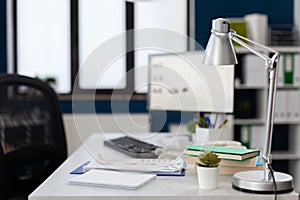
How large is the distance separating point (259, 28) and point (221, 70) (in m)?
2.36

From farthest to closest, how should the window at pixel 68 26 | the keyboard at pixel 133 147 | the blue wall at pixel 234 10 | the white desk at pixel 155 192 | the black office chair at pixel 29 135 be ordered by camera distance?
1. the window at pixel 68 26
2. the blue wall at pixel 234 10
3. the black office chair at pixel 29 135
4. the keyboard at pixel 133 147
5. the white desk at pixel 155 192

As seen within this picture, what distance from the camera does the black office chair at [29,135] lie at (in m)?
2.14

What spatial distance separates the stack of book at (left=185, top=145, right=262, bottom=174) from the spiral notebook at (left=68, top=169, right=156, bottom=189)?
0.17 m

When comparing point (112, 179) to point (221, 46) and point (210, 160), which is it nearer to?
point (210, 160)

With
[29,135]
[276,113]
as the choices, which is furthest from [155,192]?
[276,113]

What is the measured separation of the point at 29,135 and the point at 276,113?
2477mm

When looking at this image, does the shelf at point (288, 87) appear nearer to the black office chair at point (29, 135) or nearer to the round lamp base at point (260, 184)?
the black office chair at point (29, 135)

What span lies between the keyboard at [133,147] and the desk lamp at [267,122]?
0.46 m

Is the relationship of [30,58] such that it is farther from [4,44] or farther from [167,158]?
[167,158]

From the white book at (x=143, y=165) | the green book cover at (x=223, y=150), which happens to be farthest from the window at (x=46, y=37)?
the green book cover at (x=223, y=150)

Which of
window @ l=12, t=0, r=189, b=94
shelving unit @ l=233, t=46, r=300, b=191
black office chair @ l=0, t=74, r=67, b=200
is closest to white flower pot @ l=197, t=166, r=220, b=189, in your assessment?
black office chair @ l=0, t=74, r=67, b=200

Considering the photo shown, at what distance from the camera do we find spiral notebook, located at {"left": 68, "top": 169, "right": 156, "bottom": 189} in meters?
1.41

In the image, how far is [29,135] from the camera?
229 centimetres

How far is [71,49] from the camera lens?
4824mm
